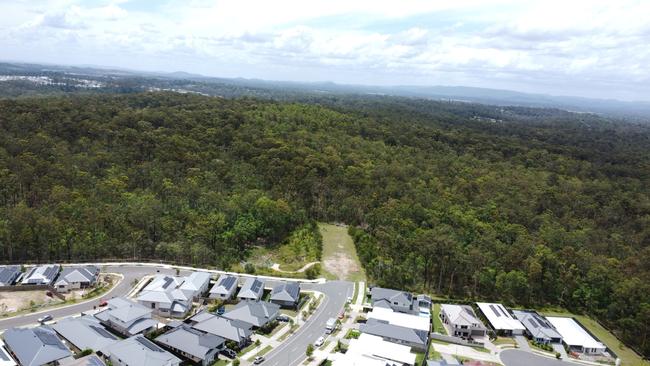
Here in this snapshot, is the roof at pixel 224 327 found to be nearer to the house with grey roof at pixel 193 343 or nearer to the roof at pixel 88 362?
the house with grey roof at pixel 193 343

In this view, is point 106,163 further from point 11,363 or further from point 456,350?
point 456,350

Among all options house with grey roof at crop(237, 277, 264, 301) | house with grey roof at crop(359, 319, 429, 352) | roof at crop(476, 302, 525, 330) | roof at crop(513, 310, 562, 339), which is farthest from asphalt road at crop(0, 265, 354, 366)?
roof at crop(513, 310, 562, 339)

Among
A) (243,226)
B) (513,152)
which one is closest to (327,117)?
(513,152)

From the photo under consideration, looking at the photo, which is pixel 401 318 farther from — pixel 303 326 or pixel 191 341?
pixel 191 341

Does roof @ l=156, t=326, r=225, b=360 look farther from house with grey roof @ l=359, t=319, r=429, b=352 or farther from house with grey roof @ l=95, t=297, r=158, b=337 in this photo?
house with grey roof @ l=359, t=319, r=429, b=352

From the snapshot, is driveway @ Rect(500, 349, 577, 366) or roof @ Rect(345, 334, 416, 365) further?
driveway @ Rect(500, 349, 577, 366)

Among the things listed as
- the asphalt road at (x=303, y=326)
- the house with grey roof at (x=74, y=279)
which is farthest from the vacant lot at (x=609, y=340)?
the house with grey roof at (x=74, y=279)
